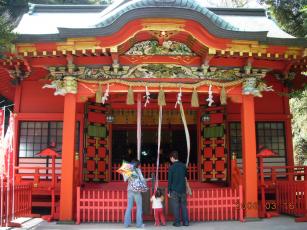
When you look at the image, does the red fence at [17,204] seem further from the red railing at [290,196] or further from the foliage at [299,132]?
the foliage at [299,132]

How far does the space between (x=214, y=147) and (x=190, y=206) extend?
126 inches

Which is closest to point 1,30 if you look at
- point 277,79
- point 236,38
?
point 236,38

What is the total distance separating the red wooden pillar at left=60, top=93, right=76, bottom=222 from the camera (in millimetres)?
9133

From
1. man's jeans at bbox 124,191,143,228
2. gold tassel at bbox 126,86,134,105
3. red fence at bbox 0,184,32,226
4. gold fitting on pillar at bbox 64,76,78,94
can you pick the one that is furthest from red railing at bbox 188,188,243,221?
red fence at bbox 0,184,32,226

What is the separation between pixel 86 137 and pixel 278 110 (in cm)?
641

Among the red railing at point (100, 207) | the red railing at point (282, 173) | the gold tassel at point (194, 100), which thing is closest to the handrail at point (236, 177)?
the red railing at point (282, 173)

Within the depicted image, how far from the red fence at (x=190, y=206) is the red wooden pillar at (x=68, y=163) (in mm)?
272

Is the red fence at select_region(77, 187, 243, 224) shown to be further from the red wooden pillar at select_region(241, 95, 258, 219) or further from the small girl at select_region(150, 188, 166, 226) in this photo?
the small girl at select_region(150, 188, 166, 226)

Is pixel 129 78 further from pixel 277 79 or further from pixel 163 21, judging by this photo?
pixel 277 79

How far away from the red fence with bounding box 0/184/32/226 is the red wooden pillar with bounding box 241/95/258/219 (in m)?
5.74

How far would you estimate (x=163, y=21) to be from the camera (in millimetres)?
8805

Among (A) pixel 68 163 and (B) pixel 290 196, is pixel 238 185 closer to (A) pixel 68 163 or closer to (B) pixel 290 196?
(B) pixel 290 196

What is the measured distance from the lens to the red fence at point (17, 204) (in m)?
8.09

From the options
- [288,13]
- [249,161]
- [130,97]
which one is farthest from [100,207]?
[288,13]
